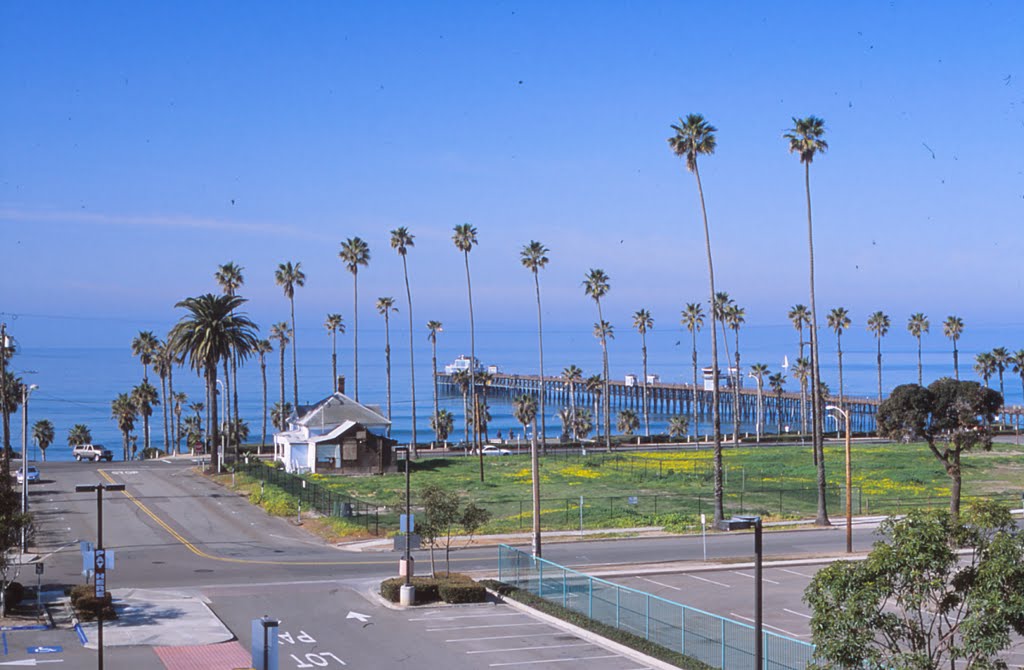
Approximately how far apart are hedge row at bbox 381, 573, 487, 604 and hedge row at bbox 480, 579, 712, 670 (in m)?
1.16

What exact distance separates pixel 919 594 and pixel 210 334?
273 ft

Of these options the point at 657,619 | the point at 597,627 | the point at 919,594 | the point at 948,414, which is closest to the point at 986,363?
the point at 948,414

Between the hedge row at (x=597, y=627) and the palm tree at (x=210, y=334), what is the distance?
185 feet

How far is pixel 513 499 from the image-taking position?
251 ft

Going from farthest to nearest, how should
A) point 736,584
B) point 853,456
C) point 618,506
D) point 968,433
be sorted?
point 853,456 → point 618,506 → point 968,433 → point 736,584

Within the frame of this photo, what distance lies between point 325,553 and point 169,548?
26.7 ft

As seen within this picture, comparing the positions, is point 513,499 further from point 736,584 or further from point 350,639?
point 350,639

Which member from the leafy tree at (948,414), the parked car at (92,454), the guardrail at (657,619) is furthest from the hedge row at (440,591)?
the parked car at (92,454)

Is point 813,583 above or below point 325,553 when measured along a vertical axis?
above

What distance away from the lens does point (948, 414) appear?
5162 centimetres

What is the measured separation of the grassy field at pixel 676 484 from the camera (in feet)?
230

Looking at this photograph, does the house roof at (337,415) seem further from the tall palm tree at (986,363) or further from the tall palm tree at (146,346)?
the tall palm tree at (986,363)

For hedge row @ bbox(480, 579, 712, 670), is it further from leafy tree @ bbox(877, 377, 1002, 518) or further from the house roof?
the house roof

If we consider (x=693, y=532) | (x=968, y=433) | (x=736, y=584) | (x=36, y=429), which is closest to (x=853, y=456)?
(x=693, y=532)
